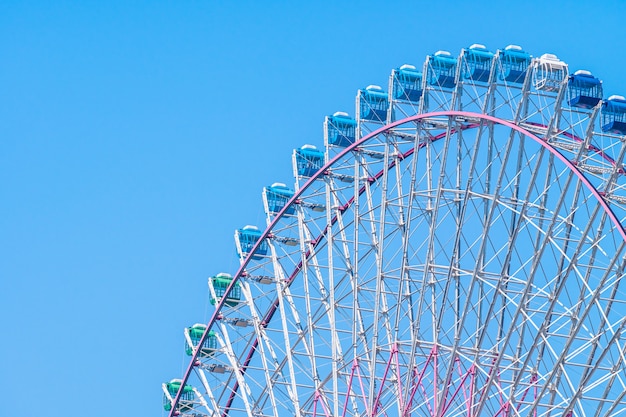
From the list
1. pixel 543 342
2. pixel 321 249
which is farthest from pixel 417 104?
pixel 543 342

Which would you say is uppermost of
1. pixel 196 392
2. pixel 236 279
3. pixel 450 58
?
pixel 450 58

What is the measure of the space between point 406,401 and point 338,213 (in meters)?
9.86

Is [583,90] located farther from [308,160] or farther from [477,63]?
[308,160]

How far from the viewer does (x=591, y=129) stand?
51.7 m

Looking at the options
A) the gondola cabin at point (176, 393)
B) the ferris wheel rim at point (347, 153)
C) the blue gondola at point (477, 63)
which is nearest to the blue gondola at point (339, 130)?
the ferris wheel rim at point (347, 153)

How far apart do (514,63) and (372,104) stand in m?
9.09

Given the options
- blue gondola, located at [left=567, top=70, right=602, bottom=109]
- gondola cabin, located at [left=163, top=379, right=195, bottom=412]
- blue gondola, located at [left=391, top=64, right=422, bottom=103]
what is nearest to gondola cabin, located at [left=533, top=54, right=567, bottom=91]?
blue gondola, located at [left=567, top=70, right=602, bottom=109]

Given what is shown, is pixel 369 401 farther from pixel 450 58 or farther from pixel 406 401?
pixel 450 58

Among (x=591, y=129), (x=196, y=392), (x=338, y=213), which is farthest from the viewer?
(x=196, y=392)

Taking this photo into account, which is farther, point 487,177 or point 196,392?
point 196,392

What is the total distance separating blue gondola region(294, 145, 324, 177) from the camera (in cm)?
6931

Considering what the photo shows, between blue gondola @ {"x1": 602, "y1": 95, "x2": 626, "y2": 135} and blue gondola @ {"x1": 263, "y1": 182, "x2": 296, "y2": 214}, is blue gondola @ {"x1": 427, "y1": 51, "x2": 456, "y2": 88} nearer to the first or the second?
blue gondola @ {"x1": 602, "y1": 95, "x2": 626, "y2": 135}

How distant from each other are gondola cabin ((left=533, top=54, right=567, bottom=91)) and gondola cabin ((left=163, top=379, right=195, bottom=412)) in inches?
972

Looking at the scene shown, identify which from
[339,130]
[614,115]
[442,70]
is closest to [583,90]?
[614,115]
